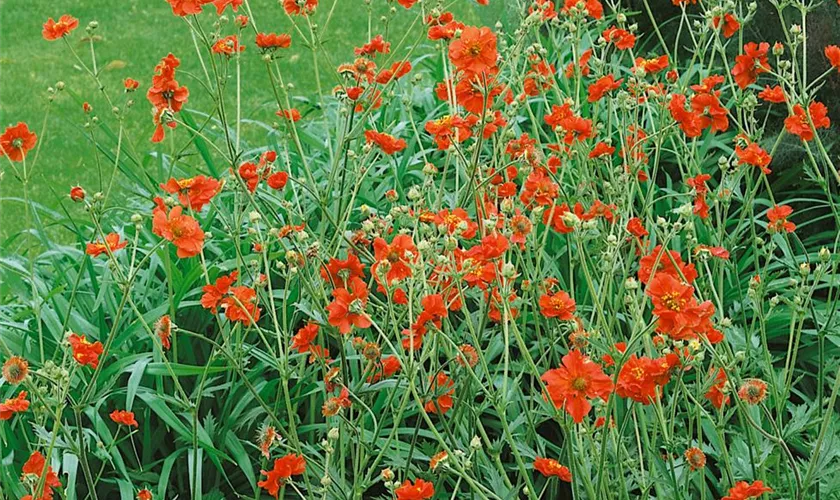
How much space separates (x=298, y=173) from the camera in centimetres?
335

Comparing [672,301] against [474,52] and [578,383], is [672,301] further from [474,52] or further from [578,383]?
[474,52]

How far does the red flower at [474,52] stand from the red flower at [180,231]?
1.74 ft

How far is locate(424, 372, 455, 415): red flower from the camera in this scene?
200 centimetres

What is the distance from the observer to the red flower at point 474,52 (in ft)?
6.19

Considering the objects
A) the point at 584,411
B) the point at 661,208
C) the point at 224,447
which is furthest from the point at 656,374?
the point at 661,208

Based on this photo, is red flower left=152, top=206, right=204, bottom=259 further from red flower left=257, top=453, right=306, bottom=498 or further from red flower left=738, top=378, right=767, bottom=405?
red flower left=738, top=378, right=767, bottom=405

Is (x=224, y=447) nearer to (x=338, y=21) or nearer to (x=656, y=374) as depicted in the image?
(x=656, y=374)

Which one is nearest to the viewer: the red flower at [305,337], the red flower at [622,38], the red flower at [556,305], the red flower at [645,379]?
the red flower at [645,379]

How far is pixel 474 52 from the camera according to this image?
6.23 ft

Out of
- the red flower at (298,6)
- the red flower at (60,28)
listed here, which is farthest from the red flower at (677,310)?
the red flower at (60,28)

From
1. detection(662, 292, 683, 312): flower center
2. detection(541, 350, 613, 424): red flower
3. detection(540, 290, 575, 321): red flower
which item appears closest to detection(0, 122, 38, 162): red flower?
detection(540, 290, 575, 321): red flower

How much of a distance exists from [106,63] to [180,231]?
4.93 m

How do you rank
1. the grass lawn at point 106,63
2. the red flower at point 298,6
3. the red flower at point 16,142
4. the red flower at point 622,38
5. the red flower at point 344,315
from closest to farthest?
the red flower at point 344,315 → the red flower at point 16,142 → the red flower at point 298,6 → the red flower at point 622,38 → the grass lawn at point 106,63

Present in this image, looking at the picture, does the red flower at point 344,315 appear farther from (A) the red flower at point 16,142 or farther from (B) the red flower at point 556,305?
(A) the red flower at point 16,142
